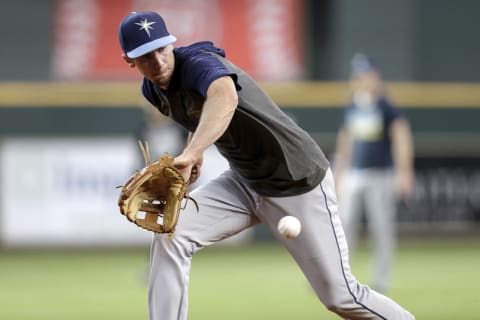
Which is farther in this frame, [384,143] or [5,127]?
[5,127]

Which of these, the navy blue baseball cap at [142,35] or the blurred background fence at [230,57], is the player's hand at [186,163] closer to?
the navy blue baseball cap at [142,35]

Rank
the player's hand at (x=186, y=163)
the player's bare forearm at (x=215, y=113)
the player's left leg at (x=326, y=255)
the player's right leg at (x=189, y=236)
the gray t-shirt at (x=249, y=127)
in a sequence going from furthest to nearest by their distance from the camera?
the player's left leg at (x=326, y=255) < the player's right leg at (x=189, y=236) < the gray t-shirt at (x=249, y=127) < the player's hand at (x=186, y=163) < the player's bare forearm at (x=215, y=113)

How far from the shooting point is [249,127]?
5.50 m

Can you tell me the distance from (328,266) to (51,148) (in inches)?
377

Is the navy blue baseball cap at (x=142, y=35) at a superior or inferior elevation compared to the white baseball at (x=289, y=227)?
superior

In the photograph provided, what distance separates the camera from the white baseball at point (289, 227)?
5.45m

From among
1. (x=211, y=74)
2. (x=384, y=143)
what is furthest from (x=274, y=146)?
(x=384, y=143)

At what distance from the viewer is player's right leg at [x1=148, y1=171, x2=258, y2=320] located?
5508 mm

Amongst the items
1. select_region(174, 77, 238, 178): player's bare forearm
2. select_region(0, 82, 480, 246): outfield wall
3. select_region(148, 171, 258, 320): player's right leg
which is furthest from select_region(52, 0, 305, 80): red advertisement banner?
select_region(174, 77, 238, 178): player's bare forearm

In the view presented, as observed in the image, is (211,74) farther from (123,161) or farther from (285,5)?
(285,5)

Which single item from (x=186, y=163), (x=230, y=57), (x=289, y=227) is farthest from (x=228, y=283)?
(x=230, y=57)

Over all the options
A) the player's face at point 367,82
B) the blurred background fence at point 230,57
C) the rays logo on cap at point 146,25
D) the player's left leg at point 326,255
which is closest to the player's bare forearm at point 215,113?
the rays logo on cap at point 146,25

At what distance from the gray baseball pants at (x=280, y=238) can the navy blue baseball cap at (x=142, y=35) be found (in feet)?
3.15

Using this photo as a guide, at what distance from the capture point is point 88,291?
10.1 meters
